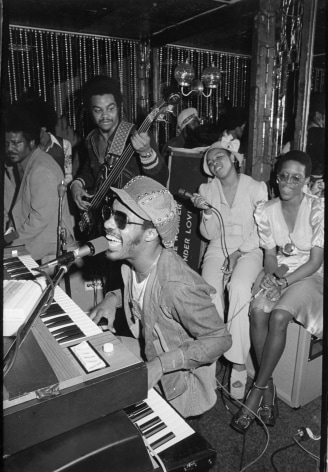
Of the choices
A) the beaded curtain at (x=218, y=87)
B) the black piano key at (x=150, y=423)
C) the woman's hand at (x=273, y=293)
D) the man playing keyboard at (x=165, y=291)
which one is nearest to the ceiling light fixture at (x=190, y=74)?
the beaded curtain at (x=218, y=87)

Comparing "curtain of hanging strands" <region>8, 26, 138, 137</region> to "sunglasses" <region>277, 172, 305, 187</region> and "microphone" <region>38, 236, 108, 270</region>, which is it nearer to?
"sunglasses" <region>277, 172, 305, 187</region>

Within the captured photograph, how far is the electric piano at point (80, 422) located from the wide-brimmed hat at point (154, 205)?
28.4 inches

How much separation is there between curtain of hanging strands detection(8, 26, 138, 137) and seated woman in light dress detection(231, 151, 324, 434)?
126 inches

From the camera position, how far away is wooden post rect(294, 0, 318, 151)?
11.9 feet

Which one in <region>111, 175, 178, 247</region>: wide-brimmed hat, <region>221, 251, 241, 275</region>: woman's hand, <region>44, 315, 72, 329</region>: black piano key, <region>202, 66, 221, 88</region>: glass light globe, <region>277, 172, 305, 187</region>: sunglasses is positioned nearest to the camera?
<region>44, 315, 72, 329</region>: black piano key

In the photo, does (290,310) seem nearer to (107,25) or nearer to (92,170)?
(92,170)

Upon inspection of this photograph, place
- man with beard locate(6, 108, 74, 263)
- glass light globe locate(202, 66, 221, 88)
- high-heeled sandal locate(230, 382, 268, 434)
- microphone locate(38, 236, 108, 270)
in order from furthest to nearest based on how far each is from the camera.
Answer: glass light globe locate(202, 66, 221, 88) < man with beard locate(6, 108, 74, 263) < high-heeled sandal locate(230, 382, 268, 434) < microphone locate(38, 236, 108, 270)

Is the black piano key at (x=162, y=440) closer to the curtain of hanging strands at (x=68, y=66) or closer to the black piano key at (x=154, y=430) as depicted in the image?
the black piano key at (x=154, y=430)

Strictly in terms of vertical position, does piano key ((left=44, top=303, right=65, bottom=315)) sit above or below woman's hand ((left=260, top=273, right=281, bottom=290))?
above

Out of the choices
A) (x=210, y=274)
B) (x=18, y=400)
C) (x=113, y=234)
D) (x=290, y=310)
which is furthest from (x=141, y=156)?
(x=18, y=400)

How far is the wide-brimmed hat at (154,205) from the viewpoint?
6.69 feet

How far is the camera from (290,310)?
287 centimetres

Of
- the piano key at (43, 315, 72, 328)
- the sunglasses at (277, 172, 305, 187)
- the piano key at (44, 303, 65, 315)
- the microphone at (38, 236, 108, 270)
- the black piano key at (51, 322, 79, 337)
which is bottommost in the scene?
the piano key at (44, 303, 65, 315)

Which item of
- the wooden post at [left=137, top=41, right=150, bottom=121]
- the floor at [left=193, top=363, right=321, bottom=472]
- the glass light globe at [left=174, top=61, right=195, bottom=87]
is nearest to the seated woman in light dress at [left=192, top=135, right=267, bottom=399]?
the floor at [left=193, top=363, right=321, bottom=472]
